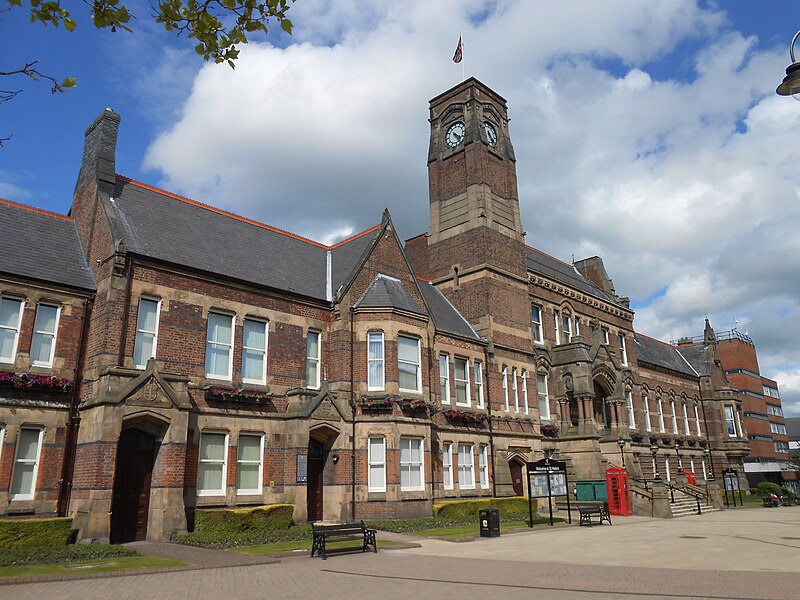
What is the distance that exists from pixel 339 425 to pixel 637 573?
13457 millimetres

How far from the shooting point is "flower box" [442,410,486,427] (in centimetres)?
2886

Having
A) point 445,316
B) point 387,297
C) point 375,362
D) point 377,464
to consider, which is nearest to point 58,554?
point 377,464

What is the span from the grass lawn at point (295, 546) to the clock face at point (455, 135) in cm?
2618

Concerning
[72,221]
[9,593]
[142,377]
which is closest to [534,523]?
[142,377]

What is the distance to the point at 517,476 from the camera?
32812 millimetres

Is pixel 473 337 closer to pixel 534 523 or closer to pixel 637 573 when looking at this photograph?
pixel 534 523

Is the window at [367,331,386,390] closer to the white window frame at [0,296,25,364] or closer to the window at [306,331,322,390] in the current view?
the window at [306,331,322,390]

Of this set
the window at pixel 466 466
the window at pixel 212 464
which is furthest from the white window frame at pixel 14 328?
the window at pixel 466 466

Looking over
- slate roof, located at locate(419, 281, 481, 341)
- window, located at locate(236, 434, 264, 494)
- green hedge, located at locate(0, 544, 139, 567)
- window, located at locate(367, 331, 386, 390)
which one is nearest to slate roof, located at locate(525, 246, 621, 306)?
slate roof, located at locate(419, 281, 481, 341)

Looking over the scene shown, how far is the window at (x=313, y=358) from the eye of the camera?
987 inches

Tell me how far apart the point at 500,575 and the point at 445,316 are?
20469 mm

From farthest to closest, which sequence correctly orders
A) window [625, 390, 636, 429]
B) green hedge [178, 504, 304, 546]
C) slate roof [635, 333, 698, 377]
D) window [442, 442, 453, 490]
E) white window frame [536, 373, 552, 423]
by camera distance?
slate roof [635, 333, 698, 377] < window [625, 390, 636, 429] < white window frame [536, 373, 552, 423] < window [442, 442, 453, 490] < green hedge [178, 504, 304, 546]

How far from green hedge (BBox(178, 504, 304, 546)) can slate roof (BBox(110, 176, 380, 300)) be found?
8.39 m

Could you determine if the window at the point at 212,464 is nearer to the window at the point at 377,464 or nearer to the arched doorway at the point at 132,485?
Result: the arched doorway at the point at 132,485
